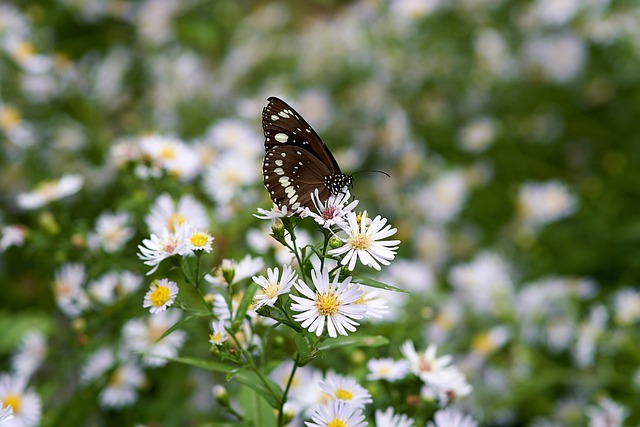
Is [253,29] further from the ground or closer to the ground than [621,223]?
further from the ground

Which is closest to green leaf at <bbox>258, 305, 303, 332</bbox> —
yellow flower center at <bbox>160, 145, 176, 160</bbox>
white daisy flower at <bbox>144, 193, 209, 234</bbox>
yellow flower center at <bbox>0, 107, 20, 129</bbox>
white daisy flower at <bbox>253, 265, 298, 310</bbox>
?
white daisy flower at <bbox>253, 265, 298, 310</bbox>

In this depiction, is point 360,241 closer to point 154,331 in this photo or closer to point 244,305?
point 244,305

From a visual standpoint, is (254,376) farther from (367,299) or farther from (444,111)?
(444,111)

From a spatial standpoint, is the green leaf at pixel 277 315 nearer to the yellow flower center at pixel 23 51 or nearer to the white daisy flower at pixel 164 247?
the white daisy flower at pixel 164 247

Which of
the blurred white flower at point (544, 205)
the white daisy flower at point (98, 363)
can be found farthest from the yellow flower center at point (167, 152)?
the blurred white flower at point (544, 205)

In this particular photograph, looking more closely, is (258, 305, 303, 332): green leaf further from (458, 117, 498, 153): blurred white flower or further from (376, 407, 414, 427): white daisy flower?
(458, 117, 498, 153): blurred white flower

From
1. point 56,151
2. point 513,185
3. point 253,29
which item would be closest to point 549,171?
point 513,185
